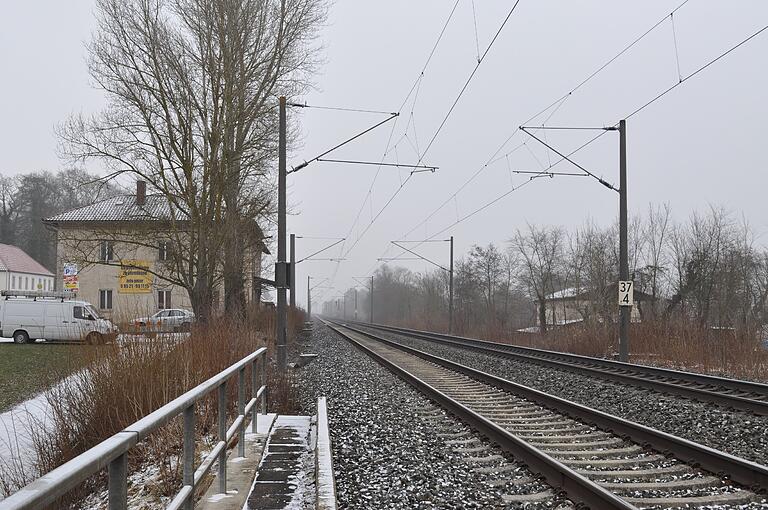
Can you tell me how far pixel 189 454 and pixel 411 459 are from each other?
4.34m

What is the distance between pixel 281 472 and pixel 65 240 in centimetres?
2182

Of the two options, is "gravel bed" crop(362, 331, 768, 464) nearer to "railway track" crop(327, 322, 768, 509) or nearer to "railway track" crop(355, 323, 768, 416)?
"railway track" crop(355, 323, 768, 416)

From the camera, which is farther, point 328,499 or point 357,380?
point 357,380

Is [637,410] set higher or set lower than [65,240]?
lower

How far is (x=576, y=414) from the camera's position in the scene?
10.5 meters

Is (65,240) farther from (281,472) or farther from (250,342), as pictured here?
(281,472)

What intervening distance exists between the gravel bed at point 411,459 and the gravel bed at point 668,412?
292cm

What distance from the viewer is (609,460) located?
7613 mm

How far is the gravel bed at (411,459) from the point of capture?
6.20 metres

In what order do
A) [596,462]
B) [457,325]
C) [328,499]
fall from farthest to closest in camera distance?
[457,325] → [596,462] → [328,499]

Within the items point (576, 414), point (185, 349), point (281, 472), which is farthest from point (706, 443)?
point (185, 349)

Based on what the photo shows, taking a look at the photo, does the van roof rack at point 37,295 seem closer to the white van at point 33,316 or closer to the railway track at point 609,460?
the white van at point 33,316

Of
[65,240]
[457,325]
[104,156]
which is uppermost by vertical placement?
[104,156]

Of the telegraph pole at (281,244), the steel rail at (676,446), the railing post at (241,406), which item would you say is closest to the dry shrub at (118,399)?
the railing post at (241,406)
